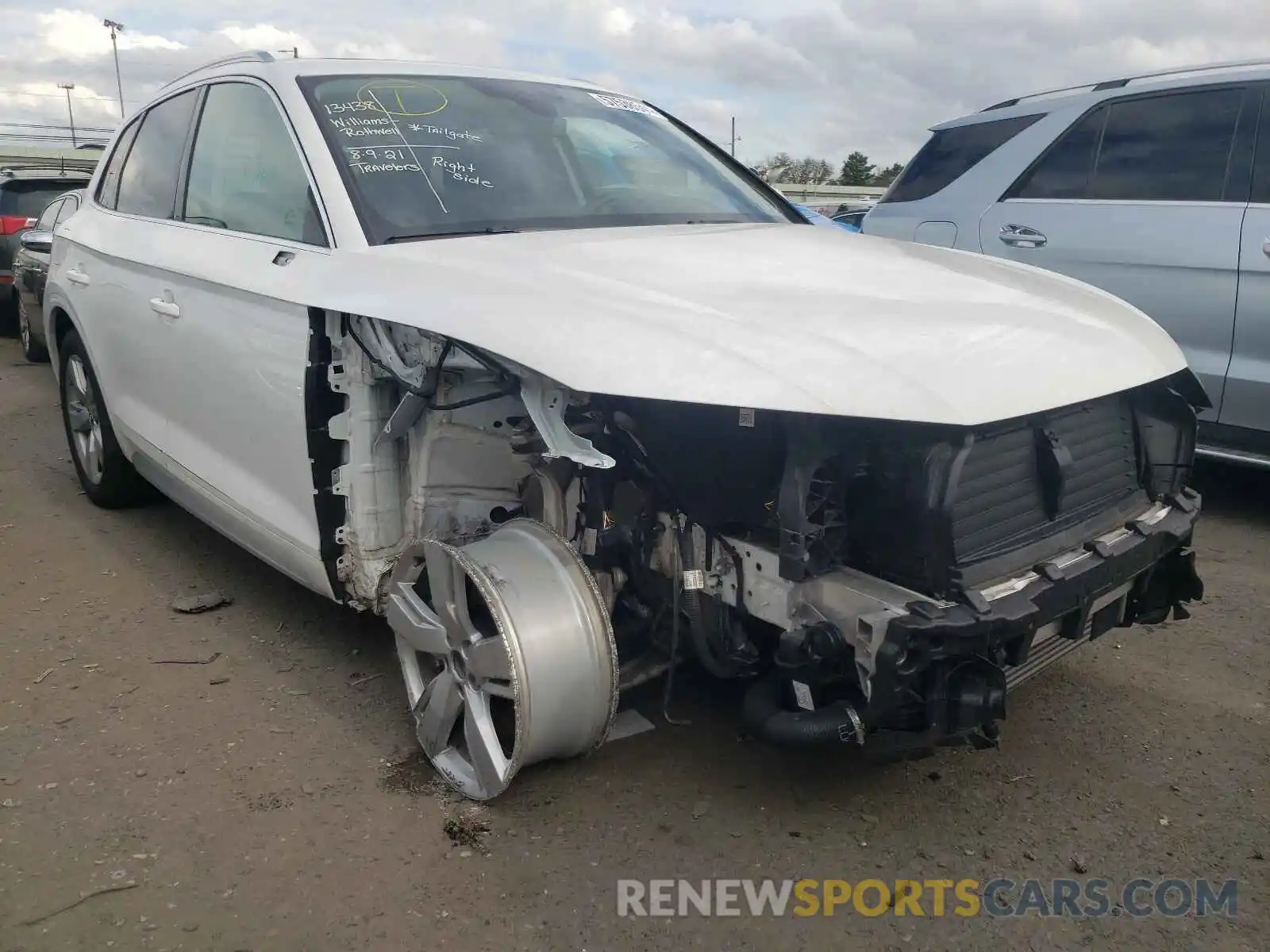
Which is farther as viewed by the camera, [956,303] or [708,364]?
[956,303]

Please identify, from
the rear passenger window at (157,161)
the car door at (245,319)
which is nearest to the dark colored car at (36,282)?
the rear passenger window at (157,161)

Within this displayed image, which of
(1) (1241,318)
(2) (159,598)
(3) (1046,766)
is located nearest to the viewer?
(3) (1046,766)

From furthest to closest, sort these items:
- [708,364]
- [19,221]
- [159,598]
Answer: [19,221], [159,598], [708,364]

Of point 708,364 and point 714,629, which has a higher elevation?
point 708,364

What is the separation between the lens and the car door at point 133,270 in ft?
12.6

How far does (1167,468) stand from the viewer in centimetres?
291

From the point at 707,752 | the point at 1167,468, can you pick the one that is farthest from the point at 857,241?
the point at 707,752

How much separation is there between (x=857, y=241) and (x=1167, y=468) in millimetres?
1089

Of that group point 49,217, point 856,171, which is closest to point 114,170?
point 49,217

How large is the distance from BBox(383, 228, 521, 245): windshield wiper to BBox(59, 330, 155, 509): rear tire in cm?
235

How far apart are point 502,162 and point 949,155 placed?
3.49 meters

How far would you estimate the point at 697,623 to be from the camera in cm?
256

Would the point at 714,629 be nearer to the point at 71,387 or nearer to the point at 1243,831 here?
the point at 1243,831

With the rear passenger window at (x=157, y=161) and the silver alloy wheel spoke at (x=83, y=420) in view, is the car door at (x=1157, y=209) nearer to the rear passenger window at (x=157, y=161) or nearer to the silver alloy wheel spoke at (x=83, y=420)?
the rear passenger window at (x=157, y=161)
